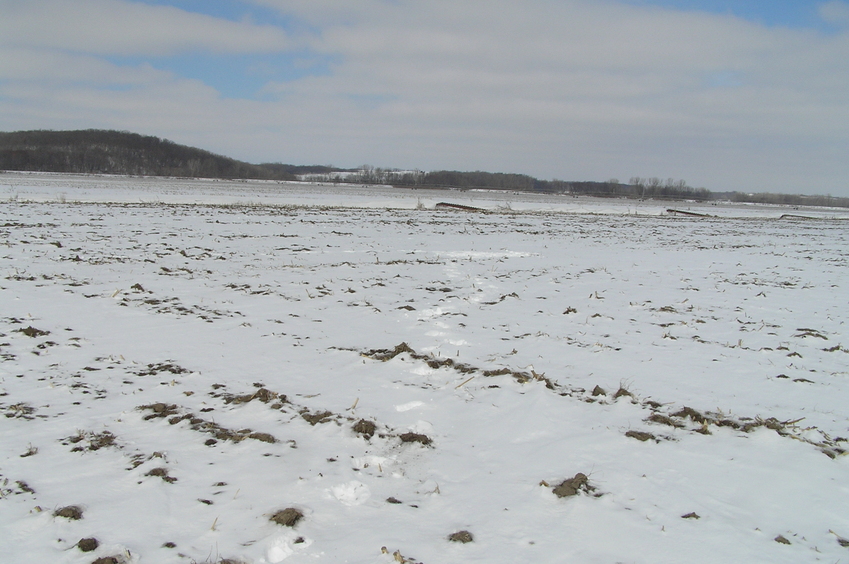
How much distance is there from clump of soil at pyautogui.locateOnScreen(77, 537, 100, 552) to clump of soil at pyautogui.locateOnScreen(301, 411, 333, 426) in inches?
79.9

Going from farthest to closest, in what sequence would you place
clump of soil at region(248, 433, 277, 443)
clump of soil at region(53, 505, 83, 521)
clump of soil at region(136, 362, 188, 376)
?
clump of soil at region(136, 362, 188, 376) < clump of soil at region(248, 433, 277, 443) < clump of soil at region(53, 505, 83, 521)

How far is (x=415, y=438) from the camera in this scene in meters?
4.67

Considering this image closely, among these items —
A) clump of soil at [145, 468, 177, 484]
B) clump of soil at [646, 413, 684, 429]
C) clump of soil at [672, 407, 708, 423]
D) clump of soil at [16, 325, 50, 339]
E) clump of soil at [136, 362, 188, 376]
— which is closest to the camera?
clump of soil at [145, 468, 177, 484]

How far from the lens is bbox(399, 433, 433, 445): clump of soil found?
182 inches

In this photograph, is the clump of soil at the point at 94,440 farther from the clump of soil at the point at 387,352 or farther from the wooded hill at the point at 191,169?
the wooded hill at the point at 191,169

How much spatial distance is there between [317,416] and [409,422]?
0.95 metres

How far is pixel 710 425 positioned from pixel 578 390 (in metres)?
1.40

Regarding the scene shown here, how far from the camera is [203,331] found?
7469 millimetres

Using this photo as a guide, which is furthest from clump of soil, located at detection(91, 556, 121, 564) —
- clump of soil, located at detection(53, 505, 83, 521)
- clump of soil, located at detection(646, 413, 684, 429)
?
clump of soil, located at detection(646, 413, 684, 429)

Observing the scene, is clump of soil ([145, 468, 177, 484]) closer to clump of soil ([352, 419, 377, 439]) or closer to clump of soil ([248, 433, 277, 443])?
clump of soil ([248, 433, 277, 443])

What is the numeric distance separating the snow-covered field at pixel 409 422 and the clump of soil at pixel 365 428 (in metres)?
0.04

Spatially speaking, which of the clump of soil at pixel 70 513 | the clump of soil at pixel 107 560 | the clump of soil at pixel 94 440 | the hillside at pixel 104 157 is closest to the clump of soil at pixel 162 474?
the clump of soil at pixel 70 513

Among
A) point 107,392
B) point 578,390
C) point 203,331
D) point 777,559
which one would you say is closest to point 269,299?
point 203,331

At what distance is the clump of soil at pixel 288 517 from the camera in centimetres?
341
